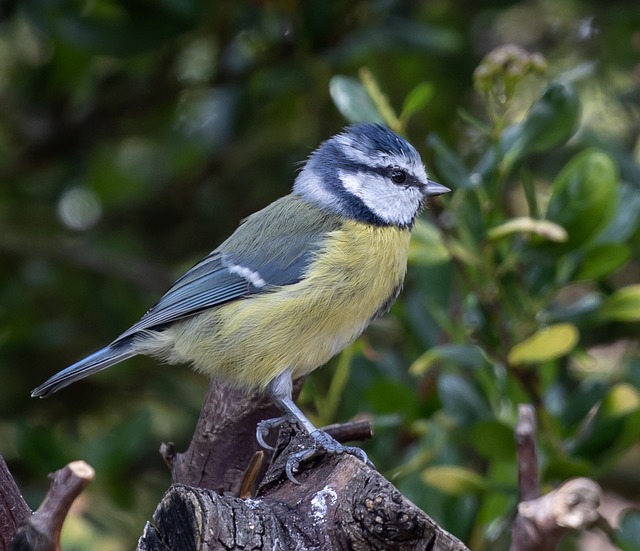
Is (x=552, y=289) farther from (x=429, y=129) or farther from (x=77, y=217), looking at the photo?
(x=77, y=217)

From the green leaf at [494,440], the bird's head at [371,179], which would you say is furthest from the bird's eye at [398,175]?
the green leaf at [494,440]

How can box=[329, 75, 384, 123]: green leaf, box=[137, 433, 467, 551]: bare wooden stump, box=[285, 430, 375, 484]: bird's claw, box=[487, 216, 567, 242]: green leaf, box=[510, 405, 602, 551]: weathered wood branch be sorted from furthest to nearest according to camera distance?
box=[329, 75, 384, 123]: green leaf, box=[487, 216, 567, 242]: green leaf, box=[285, 430, 375, 484]: bird's claw, box=[137, 433, 467, 551]: bare wooden stump, box=[510, 405, 602, 551]: weathered wood branch

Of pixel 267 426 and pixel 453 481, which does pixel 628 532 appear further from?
pixel 267 426

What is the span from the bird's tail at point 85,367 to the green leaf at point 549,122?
3.32ft

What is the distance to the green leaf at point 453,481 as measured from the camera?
2008 mm

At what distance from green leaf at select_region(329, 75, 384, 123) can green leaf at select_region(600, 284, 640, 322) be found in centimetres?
66

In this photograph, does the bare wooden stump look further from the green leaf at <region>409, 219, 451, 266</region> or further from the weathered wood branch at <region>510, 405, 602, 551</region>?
the green leaf at <region>409, 219, 451, 266</region>

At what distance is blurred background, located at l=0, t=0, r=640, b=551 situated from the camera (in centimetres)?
211

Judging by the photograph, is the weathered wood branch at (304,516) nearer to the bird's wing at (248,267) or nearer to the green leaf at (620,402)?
the bird's wing at (248,267)

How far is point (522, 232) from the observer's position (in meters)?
2.05

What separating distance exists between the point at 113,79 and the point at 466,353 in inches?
63.5

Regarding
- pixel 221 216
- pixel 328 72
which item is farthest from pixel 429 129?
pixel 221 216

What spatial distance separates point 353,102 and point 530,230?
53 cm

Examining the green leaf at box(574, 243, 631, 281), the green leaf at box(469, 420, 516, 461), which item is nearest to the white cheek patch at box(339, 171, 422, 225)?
the green leaf at box(574, 243, 631, 281)
